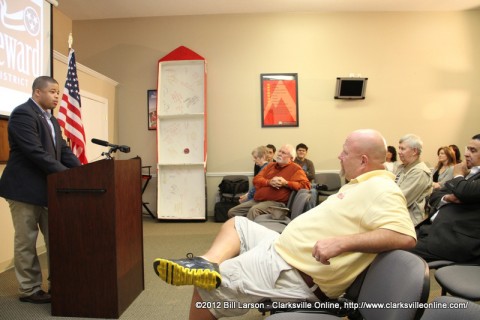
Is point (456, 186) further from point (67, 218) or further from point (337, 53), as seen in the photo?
point (337, 53)

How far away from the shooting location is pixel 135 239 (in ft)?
8.29

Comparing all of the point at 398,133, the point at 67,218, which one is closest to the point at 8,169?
the point at 67,218

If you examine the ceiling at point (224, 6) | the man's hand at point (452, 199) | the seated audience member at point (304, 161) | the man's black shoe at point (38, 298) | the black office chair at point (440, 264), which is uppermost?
the ceiling at point (224, 6)

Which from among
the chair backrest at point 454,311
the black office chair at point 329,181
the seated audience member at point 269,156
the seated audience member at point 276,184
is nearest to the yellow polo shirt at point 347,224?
the chair backrest at point 454,311

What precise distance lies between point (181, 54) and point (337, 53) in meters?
2.70

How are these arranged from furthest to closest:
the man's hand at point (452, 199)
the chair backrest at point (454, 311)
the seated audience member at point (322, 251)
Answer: the man's hand at point (452, 199), the seated audience member at point (322, 251), the chair backrest at point (454, 311)

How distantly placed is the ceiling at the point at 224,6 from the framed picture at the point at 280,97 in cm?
113

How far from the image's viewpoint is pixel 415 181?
2664 mm

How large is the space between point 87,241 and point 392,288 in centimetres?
187

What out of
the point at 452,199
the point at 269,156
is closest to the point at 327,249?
the point at 452,199

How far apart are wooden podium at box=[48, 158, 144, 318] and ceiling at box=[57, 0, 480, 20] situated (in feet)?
13.6

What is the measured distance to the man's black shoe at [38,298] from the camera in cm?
245

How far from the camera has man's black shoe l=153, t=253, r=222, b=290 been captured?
1285 millimetres

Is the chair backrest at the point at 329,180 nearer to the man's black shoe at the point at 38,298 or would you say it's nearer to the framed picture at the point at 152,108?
the framed picture at the point at 152,108
